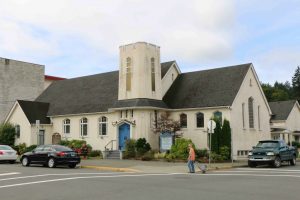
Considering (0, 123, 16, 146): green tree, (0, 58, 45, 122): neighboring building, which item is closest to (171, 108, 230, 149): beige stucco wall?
(0, 123, 16, 146): green tree

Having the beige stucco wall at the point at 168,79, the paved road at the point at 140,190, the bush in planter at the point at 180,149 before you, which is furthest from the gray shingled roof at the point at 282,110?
the paved road at the point at 140,190

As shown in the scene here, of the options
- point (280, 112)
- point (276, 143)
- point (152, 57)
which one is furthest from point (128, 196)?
point (280, 112)

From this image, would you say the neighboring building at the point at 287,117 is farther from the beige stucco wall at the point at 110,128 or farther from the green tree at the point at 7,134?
the green tree at the point at 7,134

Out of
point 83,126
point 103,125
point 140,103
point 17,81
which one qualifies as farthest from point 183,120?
point 17,81

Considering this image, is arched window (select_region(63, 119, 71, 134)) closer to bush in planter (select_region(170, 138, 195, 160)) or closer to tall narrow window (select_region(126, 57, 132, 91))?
tall narrow window (select_region(126, 57, 132, 91))

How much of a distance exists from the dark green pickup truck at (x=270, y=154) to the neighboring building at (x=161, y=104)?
5677 millimetres

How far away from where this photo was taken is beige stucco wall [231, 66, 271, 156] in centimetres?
3350

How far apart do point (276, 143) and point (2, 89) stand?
3557 centimetres

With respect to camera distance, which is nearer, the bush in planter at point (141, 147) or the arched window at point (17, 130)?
the bush in planter at point (141, 147)

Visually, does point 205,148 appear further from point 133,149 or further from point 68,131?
point 68,131

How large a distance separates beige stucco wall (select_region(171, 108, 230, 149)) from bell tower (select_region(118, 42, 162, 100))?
323 cm

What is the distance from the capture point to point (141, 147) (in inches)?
1340

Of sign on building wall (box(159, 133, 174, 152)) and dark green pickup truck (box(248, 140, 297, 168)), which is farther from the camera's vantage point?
sign on building wall (box(159, 133, 174, 152))

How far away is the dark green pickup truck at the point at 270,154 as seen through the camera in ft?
85.7
